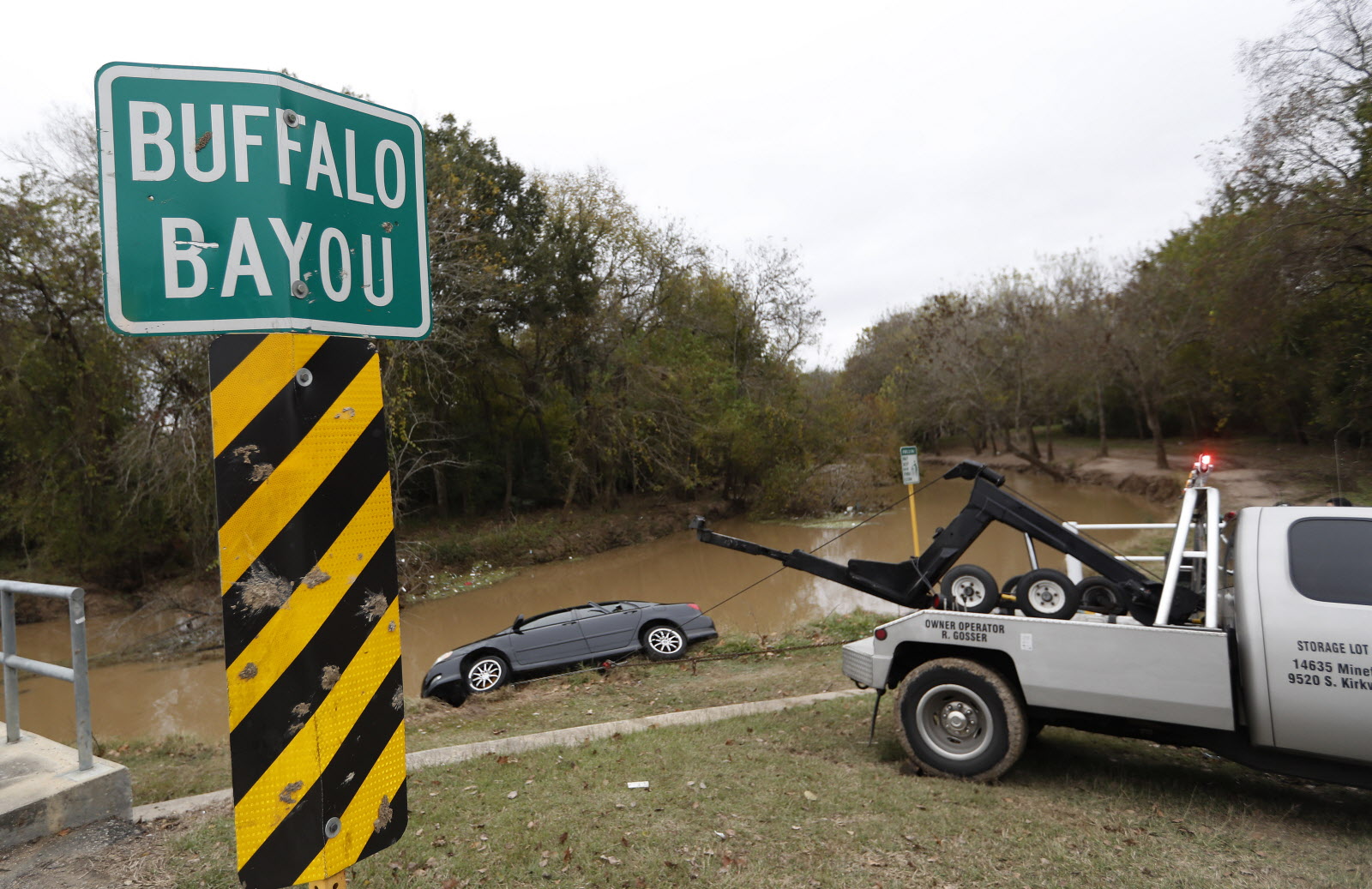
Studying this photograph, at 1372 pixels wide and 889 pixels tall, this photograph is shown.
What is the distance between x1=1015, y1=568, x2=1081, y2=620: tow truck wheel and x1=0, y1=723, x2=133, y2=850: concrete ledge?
576 centimetres

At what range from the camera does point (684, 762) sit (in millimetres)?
6230

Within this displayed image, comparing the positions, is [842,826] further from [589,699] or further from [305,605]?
[589,699]

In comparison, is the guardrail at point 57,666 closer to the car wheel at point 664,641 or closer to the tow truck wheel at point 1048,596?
the tow truck wheel at point 1048,596

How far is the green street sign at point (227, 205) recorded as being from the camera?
7.23ft

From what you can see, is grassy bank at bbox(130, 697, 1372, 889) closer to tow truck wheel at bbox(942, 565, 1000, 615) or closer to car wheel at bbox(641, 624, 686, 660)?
tow truck wheel at bbox(942, 565, 1000, 615)

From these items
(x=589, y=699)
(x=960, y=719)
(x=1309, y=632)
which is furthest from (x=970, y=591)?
(x=589, y=699)

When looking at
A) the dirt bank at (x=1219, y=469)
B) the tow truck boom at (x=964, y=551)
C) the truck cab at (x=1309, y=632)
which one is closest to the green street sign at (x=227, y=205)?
the tow truck boom at (x=964, y=551)

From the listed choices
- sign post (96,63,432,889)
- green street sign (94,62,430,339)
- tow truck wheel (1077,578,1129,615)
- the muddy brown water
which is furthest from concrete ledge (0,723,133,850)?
tow truck wheel (1077,578,1129,615)

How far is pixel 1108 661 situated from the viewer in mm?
5418

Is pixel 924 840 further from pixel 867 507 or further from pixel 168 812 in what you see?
pixel 867 507

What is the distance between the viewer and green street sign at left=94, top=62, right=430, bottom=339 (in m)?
2.20

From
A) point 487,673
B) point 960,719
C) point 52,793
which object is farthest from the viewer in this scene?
point 487,673

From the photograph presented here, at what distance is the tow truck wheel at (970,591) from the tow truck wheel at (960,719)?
0.46 m

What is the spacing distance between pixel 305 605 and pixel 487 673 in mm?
11297
